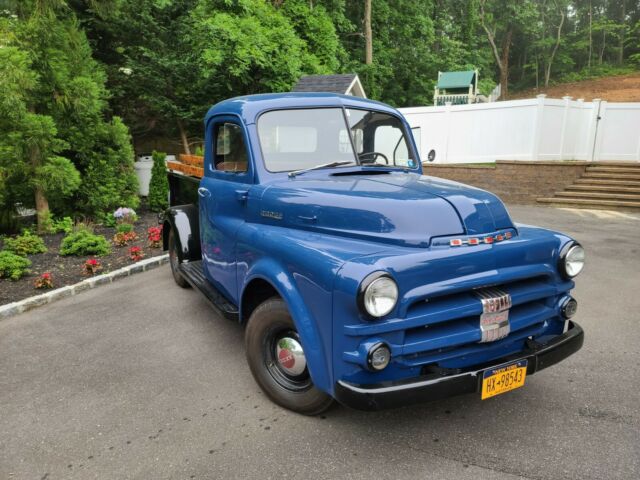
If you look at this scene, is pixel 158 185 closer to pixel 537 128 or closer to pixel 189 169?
pixel 189 169

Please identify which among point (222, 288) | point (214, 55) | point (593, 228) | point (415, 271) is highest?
point (214, 55)

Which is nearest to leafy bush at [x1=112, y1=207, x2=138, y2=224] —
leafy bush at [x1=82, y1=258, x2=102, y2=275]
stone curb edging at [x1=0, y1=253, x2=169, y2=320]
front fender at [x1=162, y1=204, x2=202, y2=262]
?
stone curb edging at [x1=0, y1=253, x2=169, y2=320]

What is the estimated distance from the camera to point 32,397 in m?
3.15

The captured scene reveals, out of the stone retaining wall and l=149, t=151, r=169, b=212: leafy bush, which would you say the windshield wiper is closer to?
l=149, t=151, r=169, b=212: leafy bush

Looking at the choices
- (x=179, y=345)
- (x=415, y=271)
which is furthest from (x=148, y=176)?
(x=415, y=271)

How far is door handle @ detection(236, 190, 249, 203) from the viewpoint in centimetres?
335

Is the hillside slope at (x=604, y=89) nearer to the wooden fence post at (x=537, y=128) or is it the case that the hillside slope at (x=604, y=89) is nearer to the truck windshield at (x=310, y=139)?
the wooden fence post at (x=537, y=128)

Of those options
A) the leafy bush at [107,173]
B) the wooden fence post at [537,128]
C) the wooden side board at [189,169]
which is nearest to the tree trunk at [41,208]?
the leafy bush at [107,173]

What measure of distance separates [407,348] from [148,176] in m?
12.3

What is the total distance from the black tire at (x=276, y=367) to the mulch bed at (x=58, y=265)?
145 inches

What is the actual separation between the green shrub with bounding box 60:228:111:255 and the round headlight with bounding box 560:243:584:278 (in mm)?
6322

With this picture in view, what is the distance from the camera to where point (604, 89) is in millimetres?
32000

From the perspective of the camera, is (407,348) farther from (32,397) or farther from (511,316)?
(32,397)

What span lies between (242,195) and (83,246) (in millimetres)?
4498
